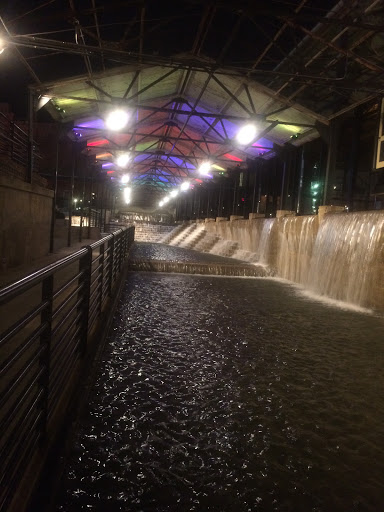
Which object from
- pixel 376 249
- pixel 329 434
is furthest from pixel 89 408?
pixel 376 249

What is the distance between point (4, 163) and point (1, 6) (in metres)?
3.46

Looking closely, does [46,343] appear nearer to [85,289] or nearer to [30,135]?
[85,289]

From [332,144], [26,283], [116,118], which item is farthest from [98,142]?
[26,283]

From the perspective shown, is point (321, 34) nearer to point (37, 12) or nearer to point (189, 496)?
point (37, 12)

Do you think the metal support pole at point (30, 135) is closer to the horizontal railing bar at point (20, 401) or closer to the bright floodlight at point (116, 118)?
the bright floodlight at point (116, 118)

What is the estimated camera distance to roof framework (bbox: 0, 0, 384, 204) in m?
7.86

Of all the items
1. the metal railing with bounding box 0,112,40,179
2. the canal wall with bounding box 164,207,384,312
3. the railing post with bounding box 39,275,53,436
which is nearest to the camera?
the railing post with bounding box 39,275,53,436

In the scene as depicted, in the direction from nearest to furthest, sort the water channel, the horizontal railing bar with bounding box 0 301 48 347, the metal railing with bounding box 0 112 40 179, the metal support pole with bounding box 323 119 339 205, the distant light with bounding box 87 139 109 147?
the horizontal railing bar with bounding box 0 301 48 347 → the water channel → the metal railing with bounding box 0 112 40 179 → the metal support pole with bounding box 323 119 339 205 → the distant light with bounding box 87 139 109 147

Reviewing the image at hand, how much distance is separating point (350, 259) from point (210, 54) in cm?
792

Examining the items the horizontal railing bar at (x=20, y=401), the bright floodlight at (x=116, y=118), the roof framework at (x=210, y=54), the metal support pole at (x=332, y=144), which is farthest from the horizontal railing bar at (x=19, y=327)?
the metal support pole at (x=332, y=144)

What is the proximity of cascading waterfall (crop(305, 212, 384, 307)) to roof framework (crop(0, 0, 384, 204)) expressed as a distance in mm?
3874

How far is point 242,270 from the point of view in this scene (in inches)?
478

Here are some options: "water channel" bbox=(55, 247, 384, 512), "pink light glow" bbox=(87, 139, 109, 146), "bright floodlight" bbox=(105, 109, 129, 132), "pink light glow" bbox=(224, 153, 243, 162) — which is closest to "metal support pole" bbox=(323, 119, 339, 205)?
"bright floodlight" bbox=(105, 109, 129, 132)

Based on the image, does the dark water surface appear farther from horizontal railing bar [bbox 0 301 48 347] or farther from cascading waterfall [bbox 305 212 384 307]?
cascading waterfall [bbox 305 212 384 307]
